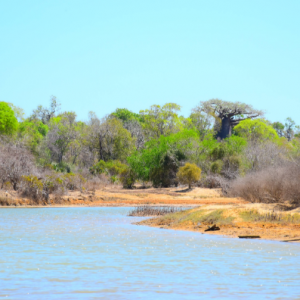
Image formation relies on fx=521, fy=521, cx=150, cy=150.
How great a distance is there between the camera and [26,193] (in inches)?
1612

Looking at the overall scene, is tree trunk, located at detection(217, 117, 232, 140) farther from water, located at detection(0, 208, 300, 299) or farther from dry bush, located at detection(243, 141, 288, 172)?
water, located at detection(0, 208, 300, 299)

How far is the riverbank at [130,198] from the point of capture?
40594 mm

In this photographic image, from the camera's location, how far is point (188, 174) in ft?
176

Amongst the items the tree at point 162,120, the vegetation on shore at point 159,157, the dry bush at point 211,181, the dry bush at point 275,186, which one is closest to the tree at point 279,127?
the vegetation on shore at point 159,157

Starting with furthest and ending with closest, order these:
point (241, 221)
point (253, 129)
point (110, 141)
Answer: point (253, 129)
point (110, 141)
point (241, 221)

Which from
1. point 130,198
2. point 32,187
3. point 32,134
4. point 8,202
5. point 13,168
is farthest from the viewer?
point 32,134

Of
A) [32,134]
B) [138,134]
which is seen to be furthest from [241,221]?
[32,134]

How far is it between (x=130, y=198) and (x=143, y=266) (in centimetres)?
3430

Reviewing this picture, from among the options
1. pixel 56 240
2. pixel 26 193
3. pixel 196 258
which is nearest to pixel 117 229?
pixel 56 240

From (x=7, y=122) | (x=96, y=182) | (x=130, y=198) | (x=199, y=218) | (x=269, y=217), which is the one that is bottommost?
(x=130, y=198)

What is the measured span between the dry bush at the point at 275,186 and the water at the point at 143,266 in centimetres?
843

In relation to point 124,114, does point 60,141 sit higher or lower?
lower

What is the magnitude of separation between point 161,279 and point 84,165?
210 feet

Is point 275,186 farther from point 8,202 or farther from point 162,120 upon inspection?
point 162,120
